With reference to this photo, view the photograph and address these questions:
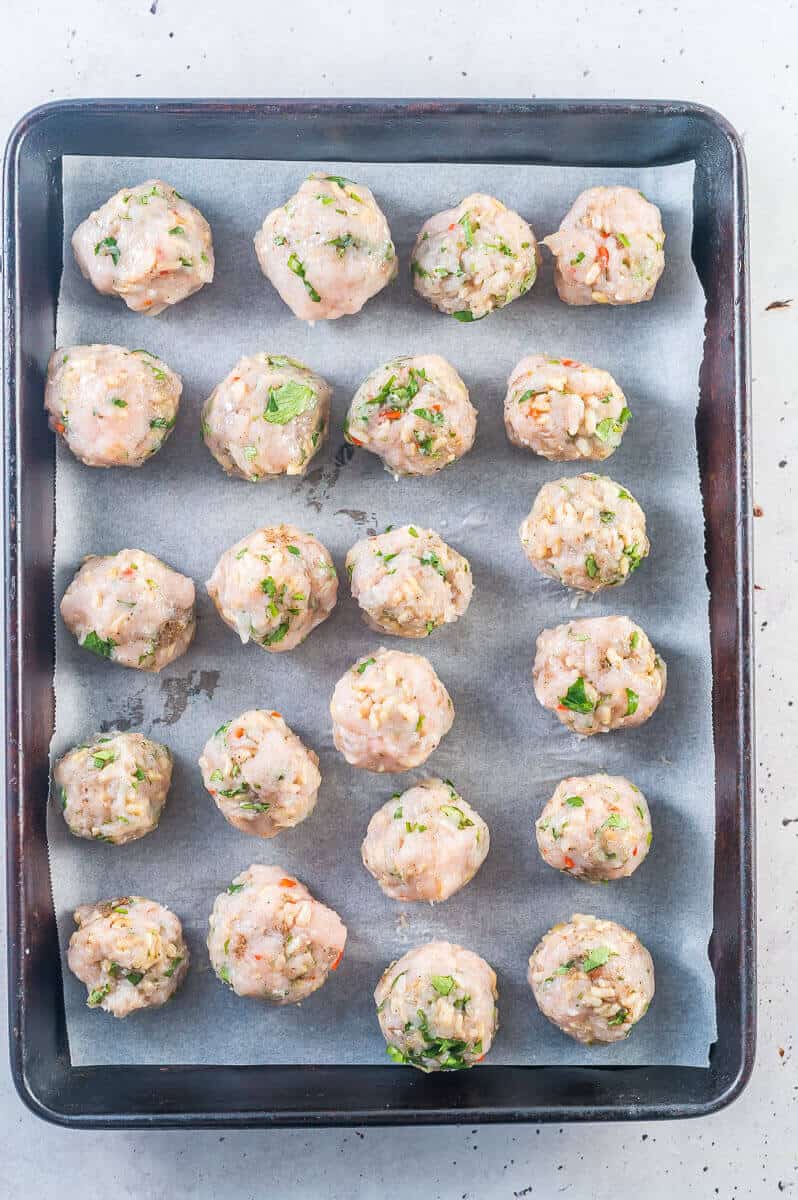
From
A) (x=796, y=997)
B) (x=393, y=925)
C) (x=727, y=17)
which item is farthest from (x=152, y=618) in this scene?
(x=727, y=17)

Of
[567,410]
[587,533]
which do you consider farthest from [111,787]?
[567,410]

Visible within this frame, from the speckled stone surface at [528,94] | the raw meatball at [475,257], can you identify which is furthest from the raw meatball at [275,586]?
the speckled stone surface at [528,94]

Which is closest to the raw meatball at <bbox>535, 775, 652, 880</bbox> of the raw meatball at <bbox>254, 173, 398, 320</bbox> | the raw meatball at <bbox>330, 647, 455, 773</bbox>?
the raw meatball at <bbox>330, 647, 455, 773</bbox>

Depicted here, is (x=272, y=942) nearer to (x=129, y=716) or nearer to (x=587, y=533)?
(x=129, y=716)

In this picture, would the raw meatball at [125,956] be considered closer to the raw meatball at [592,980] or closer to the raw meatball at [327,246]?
the raw meatball at [592,980]

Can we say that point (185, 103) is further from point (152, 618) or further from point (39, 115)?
point (152, 618)
